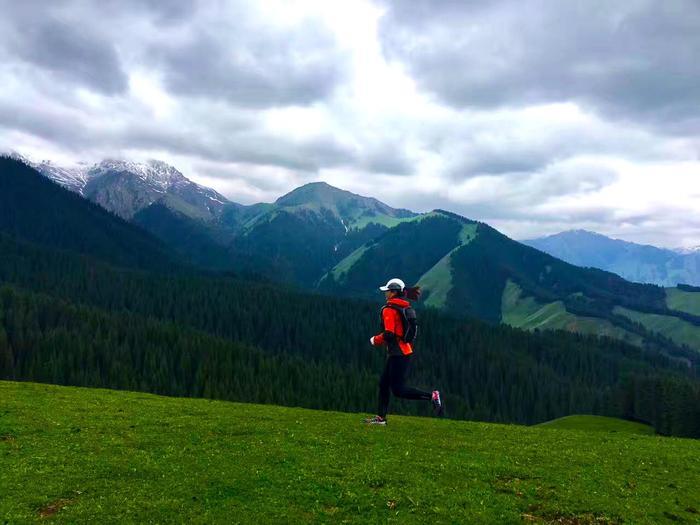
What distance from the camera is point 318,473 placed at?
1809cm

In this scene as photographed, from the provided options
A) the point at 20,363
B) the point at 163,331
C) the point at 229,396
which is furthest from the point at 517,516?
the point at 163,331

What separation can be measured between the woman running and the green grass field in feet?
7.81

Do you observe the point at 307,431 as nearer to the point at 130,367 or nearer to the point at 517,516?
the point at 517,516

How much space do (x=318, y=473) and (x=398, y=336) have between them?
785cm

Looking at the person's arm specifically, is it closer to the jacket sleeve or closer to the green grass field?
the jacket sleeve

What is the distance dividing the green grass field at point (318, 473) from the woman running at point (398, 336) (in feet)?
7.81

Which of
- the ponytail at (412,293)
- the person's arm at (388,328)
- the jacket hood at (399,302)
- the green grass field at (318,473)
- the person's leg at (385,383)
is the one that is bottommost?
the green grass field at (318,473)

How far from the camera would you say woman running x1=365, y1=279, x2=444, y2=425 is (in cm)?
2356

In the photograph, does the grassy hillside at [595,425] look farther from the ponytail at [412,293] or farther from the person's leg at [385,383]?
the ponytail at [412,293]

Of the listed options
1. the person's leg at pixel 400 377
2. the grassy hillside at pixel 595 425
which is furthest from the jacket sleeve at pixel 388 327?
the grassy hillside at pixel 595 425

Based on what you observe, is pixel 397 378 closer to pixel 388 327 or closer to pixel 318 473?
pixel 388 327

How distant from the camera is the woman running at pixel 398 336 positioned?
23562 mm

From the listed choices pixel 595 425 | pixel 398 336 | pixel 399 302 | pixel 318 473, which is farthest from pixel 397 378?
pixel 595 425

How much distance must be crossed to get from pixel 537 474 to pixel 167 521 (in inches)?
530
